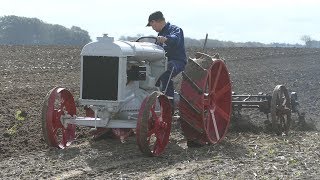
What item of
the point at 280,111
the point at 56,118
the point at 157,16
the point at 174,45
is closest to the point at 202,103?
the point at 174,45

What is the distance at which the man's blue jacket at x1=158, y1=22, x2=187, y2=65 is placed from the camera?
805cm

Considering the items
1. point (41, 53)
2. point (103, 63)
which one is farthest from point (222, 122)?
point (41, 53)

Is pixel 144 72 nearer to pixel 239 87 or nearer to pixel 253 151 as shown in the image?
pixel 253 151

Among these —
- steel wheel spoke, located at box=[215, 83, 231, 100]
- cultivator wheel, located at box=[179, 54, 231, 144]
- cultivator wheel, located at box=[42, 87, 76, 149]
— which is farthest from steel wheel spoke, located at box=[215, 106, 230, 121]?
cultivator wheel, located at box=[42, 87, 76, 149]

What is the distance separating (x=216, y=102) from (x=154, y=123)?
5.78 feet

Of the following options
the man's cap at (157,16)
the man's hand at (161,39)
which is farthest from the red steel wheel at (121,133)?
the man's cap at (157,16)

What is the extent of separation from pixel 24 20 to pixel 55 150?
68553 mm

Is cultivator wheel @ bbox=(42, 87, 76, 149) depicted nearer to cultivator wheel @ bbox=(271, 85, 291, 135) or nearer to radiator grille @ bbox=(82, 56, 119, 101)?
radiator grille @ bbox=(82, 56, 119, 101)

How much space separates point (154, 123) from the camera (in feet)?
22.3

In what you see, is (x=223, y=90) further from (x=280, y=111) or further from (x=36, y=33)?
(x=36, y=33)

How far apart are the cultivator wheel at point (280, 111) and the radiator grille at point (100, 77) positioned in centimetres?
291

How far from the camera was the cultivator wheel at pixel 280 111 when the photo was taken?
8734 millimetres

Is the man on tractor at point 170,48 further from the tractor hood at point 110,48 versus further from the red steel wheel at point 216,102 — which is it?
the tractor hood at point 110,48

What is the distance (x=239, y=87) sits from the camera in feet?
53.7
